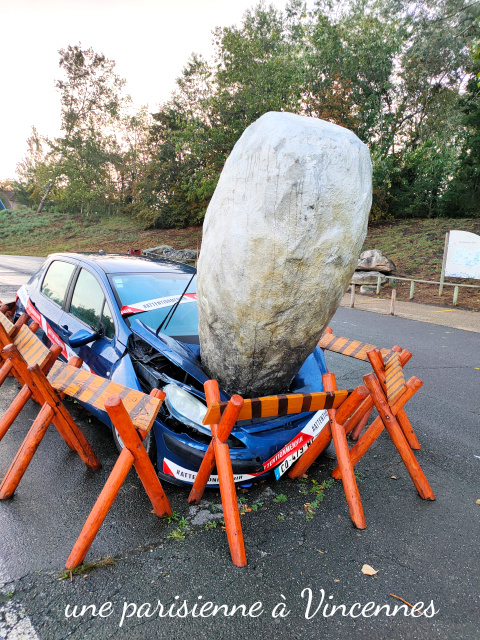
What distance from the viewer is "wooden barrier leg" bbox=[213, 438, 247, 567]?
2275 millimetres

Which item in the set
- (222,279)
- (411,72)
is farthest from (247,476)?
(411,72)

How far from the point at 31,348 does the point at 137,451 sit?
1578 mm

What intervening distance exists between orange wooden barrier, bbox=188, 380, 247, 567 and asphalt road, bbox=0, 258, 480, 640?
12 centimetres

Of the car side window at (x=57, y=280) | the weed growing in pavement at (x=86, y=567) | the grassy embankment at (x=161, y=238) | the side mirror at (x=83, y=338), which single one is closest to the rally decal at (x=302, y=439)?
the weed growing in pavement at (x=86, y=567)

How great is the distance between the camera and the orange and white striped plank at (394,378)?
2.88 m

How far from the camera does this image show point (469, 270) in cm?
1184

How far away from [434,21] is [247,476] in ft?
73.4

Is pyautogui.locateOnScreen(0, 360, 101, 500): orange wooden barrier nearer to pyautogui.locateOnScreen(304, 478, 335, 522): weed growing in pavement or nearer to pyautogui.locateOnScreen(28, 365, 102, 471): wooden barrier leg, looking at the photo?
pyautogui.locateOnScreen(28, 365, 102, 471): wooden barrier leg

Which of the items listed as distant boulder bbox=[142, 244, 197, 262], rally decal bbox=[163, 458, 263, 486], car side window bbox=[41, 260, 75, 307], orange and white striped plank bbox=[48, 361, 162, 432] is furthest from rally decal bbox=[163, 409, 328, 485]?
distant boulder bbox=[142, 244, 197, 262]

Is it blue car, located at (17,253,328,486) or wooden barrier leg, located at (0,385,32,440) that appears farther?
wooden barrier leg, located at (0,385,32,440)

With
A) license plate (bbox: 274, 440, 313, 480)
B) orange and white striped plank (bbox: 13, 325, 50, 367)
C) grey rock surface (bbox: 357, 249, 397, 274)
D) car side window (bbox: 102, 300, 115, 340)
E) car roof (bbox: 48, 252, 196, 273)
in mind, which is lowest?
license plate (bbox: 274, 440, 313, 480)

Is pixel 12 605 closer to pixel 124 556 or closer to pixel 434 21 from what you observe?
pixel 124 556

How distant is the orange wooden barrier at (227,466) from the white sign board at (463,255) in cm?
1144

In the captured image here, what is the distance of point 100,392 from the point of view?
2662mm
